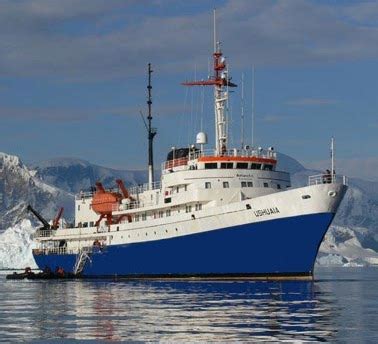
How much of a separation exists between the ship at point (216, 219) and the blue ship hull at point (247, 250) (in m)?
0.06

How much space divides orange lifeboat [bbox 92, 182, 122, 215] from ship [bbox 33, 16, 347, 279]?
10 centimetres

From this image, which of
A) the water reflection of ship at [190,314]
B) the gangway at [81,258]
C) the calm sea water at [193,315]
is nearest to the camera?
the calm sea water at [193,315]

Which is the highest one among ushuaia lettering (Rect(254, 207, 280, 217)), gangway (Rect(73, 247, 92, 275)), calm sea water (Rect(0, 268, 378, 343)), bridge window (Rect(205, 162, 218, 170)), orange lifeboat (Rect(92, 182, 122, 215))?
bridge window (Rect(205, 162, 218, 170))

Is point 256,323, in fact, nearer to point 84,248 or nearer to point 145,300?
point 145,300

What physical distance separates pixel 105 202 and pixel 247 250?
19.5 metres

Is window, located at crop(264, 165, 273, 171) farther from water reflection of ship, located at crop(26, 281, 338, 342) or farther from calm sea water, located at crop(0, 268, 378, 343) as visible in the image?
calm sea water, located at crop(0, 268, 378, 343)

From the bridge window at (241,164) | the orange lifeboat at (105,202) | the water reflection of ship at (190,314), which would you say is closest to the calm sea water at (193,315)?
the water reflection of ship at (190,314)

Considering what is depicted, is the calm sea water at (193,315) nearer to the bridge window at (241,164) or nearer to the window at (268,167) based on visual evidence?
the bridge window at (241,164)

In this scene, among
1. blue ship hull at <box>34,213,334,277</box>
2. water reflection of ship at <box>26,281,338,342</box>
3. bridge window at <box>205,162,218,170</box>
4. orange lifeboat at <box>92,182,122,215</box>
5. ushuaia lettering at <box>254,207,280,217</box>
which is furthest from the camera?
orange lifeboat at <box>92,182,122,215</box>

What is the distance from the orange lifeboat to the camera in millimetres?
74438

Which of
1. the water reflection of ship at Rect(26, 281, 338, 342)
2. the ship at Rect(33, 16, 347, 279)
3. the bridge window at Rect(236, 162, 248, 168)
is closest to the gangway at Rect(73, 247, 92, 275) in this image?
the ship at Rect(33, 16, 347, 279)

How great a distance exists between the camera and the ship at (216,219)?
57750 millimetres

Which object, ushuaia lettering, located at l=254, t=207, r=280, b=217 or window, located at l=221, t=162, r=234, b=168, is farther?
window, located at l=221, t=162, r=234, b=168

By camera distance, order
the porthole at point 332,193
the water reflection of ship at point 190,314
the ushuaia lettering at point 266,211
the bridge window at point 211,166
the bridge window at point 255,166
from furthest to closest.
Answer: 1. the bridge window at point 255,166
2. the bridge window at point 211,166
3. the porthole at point 332,193
4. the ushuaia lettering at point 266,211
5. the water reflection of ship at point 190,314
